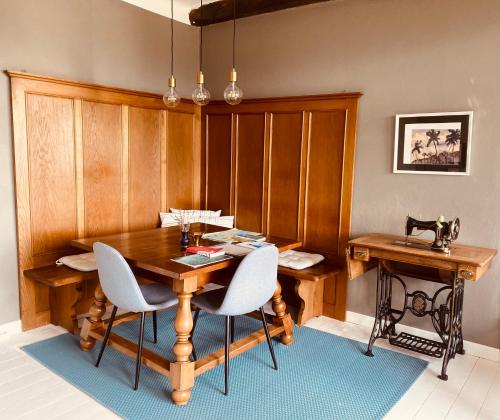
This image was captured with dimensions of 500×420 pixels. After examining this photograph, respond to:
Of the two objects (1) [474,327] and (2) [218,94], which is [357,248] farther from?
(2) [218,94]

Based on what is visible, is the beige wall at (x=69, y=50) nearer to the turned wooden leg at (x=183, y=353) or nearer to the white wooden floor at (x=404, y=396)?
the white wooden floor at (x=404, y=396)

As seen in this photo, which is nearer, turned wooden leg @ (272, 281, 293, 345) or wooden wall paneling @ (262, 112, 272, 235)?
turned wooden leg @ (272, 281, 293, 345)

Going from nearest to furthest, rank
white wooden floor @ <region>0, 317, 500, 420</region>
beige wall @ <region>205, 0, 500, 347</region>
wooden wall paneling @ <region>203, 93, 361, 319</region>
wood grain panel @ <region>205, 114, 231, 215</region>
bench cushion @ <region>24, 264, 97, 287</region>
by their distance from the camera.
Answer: white wooden floor @ <region>0, 317, 500, 420</region>, beige wall @ <region>205, 0, 500, 347</region>, bench cushion @ <region>24, 264, 97, 287</region>, wooden wall paneling @ <region>203, 93, 361, 319</region>, wood grain panel @ <region>205, 114, 231, 215</region>

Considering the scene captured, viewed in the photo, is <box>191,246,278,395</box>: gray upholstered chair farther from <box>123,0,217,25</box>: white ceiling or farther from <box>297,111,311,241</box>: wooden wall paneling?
<box>123,0,217,25</box>: white ceiling

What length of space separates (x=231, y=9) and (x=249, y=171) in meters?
1.57

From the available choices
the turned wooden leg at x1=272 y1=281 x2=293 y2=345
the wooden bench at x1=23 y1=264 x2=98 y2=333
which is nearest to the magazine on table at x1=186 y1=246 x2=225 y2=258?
the turned wooden leg at x1=272 y1=281 x2=293 y2=345

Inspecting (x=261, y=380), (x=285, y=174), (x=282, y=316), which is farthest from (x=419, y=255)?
(x=285, y=174)

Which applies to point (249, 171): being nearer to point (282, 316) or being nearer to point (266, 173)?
point (266, 173)

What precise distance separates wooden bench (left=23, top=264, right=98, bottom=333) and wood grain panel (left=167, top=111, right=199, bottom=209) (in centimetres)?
137

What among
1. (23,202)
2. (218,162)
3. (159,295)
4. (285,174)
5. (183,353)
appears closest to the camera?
(183,353)

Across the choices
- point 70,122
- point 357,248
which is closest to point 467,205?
point 357,248

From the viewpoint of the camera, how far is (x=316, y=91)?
4.01m

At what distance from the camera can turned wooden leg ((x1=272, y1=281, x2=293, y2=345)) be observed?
3.36 m

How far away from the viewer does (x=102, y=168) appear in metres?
4.01
